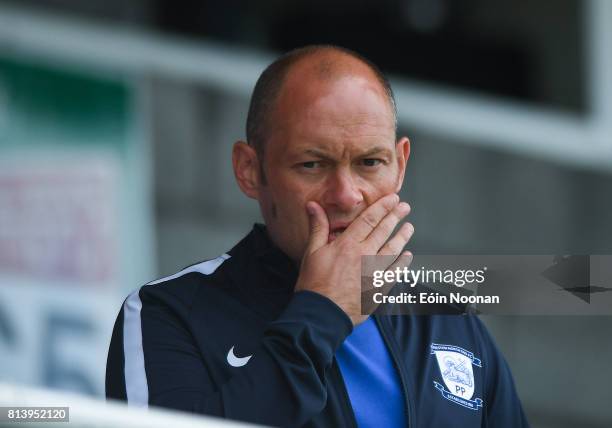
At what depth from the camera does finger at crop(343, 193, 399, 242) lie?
199 cm

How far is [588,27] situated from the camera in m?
8.48

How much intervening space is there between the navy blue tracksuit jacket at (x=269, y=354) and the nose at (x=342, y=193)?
7.6 inches

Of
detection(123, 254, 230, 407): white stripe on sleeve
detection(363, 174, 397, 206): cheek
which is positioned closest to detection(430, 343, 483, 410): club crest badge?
detection(363, 174, 397, 206): cheek

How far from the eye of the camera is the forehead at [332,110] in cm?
204

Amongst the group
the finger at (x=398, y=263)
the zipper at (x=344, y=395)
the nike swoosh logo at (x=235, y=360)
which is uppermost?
the finger at (x=398, y=263)

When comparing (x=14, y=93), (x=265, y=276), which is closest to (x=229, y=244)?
(x=14, y=93)

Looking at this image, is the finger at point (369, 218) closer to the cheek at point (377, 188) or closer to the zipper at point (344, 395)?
the cheek at point (377, 188)

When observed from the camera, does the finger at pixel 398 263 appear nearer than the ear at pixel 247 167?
Yes

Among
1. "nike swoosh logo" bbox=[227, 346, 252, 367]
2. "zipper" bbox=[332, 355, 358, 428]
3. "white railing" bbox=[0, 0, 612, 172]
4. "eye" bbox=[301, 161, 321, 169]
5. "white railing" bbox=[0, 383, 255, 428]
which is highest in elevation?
"white railing" bbox=[0, 0, 612, 172]

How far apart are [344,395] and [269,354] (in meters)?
0.22

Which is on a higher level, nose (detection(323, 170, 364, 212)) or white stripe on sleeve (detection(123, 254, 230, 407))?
nose (detection(323, 170, 364, 212))

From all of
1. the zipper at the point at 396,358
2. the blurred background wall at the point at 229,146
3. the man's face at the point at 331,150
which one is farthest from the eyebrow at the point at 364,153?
the blurred background wall at the point at 229,146

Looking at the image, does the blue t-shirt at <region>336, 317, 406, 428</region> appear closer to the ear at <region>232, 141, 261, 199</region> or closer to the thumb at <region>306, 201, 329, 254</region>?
the thumb at <region>306, 201, 329, 254</region>

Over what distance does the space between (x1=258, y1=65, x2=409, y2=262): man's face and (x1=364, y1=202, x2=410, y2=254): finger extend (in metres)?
0.06
